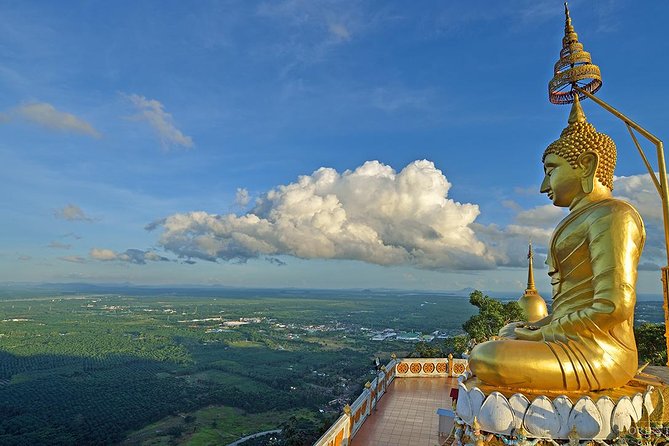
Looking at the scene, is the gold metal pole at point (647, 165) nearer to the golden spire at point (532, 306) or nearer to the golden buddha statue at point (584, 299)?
the golden buddha statue at point (584, 299)

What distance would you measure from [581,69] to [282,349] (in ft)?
222

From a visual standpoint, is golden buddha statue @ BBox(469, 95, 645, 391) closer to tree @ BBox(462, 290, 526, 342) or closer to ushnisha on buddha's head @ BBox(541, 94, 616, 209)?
ushnisha on buddha's head @ BBox(541, 94, 616, 209)

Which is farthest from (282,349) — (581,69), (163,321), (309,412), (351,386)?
(581,69)

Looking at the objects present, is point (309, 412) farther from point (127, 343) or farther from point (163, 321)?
point (163, 321)

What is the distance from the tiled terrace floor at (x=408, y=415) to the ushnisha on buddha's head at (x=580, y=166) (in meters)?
5.59

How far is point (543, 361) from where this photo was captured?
5.97 metres

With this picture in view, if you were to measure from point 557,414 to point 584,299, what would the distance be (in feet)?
6.18

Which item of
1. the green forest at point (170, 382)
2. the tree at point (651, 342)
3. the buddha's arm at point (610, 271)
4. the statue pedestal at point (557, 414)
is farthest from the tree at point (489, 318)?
the green forest at point (170, 382)

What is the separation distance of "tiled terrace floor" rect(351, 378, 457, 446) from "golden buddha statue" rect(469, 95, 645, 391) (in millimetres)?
3752

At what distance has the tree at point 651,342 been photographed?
14.5 m

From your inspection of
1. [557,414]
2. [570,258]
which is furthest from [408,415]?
[570,258]

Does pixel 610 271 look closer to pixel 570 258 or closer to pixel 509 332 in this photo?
pixel 570 258

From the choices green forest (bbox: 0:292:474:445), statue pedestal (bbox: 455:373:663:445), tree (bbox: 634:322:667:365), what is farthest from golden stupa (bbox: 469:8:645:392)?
green forest (bbox: 0:292:474:445)

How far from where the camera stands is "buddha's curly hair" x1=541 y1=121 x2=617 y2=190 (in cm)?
739
